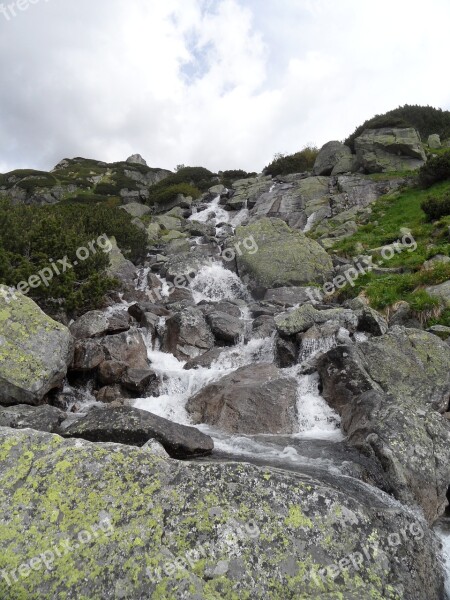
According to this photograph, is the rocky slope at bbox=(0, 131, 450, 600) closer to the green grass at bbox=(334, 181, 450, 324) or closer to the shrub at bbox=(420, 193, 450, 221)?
the green grass at bbox=(334, 181, 450, 324)

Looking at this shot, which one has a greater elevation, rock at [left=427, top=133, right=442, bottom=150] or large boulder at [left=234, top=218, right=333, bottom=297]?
rock at [left=427, top=133, right=442, bottom=150]

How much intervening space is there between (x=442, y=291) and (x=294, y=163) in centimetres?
4440

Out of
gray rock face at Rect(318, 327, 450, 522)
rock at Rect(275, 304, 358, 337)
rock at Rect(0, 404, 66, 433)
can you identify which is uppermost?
rock at Rect(0, 404, 66, 433)

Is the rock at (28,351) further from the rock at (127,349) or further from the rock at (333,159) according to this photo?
the rock at (333,159)

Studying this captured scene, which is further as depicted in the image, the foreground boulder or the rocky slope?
the rocky slope

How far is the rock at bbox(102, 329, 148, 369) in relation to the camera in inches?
586

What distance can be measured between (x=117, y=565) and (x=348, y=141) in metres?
55.6

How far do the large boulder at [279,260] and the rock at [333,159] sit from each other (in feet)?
71.3

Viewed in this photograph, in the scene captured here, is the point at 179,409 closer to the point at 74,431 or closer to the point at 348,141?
the point at 74,431

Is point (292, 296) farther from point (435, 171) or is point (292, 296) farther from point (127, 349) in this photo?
point (435, 171)

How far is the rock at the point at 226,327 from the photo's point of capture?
17.6m

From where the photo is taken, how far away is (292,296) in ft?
74.3

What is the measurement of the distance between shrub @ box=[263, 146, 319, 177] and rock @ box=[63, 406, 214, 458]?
51817 millimetres

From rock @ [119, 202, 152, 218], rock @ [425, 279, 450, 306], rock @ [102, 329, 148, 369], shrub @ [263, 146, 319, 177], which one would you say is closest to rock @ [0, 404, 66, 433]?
rock @ [102, 329, 148, 369]
